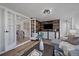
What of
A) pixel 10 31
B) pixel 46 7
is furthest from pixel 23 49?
pixel 46 7

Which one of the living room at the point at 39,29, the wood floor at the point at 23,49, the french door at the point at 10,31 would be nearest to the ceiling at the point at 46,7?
the living room at the point at 39,29

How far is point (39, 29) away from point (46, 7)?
0.50 metres

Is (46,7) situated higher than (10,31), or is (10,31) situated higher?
(46,7)

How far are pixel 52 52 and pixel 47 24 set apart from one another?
611 mm

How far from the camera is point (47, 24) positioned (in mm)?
2229

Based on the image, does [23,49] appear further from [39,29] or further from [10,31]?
[39,29]

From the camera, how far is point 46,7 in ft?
6.65

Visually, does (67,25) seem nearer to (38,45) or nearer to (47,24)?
(47,24)

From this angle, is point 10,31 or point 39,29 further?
point 39,29

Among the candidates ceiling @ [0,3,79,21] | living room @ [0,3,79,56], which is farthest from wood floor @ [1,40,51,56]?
ceiling @ [0,3,79,21]

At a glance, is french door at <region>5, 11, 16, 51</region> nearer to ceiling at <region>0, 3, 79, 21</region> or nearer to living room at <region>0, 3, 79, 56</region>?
living room at <region>0, 3, 79, 56</region>

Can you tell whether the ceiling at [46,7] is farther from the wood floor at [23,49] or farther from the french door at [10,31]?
the wood floor at [23,49]

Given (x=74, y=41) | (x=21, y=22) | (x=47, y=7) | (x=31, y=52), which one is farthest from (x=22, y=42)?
(x=74, y=41)

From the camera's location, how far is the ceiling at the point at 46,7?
6.41 ft
